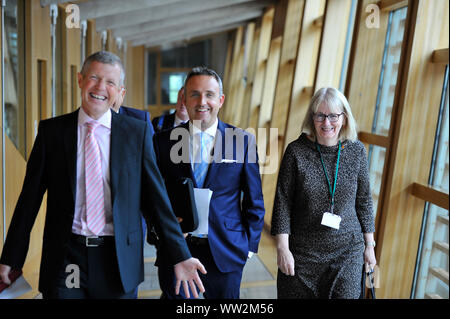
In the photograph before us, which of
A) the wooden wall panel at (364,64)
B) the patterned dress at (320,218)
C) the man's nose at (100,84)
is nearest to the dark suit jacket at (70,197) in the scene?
the man's nose at (100,84)

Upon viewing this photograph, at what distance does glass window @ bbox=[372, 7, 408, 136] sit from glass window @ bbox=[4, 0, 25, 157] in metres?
3.68

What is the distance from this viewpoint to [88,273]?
1857 mm

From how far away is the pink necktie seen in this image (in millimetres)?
1827

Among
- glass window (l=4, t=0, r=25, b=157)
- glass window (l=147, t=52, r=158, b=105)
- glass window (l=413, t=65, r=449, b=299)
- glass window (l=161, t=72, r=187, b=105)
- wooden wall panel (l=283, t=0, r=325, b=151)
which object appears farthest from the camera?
glass window (l=161, t=72, r=187, b=105)

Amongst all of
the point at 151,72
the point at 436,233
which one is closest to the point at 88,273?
the point at 436,233

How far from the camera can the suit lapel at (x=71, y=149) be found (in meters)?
1.81

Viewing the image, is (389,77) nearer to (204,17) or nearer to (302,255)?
(302,255)

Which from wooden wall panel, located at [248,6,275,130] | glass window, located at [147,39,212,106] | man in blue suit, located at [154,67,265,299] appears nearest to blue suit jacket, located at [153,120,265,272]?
man in blue suit, located at [154,67,265,299]

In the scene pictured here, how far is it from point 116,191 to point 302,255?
1.12 meters

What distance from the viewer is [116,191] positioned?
1.84 metres

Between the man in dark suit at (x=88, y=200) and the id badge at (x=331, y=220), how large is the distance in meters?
0.79

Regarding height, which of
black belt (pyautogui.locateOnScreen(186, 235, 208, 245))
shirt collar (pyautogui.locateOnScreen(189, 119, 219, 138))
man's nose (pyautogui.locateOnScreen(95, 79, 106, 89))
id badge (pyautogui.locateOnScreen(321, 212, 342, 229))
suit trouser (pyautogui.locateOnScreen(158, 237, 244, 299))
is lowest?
Answer: suit trouser (pyautogui.locateOnScreen(158, 237, 244, 299))

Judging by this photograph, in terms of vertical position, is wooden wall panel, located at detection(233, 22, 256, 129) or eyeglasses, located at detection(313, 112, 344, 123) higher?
wooden wall panel, located at detection(233, 22, 256, 129)

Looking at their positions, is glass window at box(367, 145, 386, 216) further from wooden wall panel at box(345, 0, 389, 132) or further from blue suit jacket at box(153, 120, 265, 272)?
blue suit jacket at box(153, 120, 265, 272)
